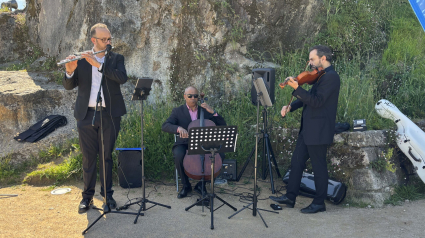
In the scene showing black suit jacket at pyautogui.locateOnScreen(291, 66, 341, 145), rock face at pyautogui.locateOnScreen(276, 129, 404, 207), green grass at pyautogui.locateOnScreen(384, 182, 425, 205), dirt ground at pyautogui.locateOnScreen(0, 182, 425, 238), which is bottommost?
dirt ground at pyautogui.locateOnScreen(0, 182, 425, 238)

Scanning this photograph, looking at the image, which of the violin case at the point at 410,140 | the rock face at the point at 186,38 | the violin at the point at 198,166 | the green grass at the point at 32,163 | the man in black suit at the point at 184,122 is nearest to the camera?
the violin at the point at 198,166

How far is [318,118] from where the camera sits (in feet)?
13.5

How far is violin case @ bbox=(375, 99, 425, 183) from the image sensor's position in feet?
15.0

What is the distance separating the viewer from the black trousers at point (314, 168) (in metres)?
4.20

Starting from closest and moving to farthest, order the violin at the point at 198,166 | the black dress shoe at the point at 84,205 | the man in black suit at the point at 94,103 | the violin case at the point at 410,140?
the man in black suit at the point at 94,103
the black dress shoe at the point at 84,205
the violin at the point at 198,166
the violin case at the point at 410,140

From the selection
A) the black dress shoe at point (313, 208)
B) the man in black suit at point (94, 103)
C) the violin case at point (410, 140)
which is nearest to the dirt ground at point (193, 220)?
the black dress shoe at point (313, 208)

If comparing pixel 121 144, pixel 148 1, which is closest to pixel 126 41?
pixel 148 1

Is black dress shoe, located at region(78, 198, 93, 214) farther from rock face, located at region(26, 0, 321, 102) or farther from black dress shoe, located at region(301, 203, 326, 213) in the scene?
rock face, located at region(26, 0, 321, 102)

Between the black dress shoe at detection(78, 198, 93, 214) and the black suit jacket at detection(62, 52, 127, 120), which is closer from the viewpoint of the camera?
the black suit jacket at detection(62, 52, 127, 120)

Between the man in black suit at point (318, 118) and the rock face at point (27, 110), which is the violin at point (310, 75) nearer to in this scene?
the man in black suit at point (318, 118)

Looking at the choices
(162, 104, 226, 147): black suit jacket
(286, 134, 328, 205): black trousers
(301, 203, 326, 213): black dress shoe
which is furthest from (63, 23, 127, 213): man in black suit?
(301, 203, 326, 213): black dress shoe

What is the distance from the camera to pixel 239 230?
3.72 meters

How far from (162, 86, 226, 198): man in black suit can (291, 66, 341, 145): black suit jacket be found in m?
1.31

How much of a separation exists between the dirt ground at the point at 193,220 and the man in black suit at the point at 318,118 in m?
0.39
